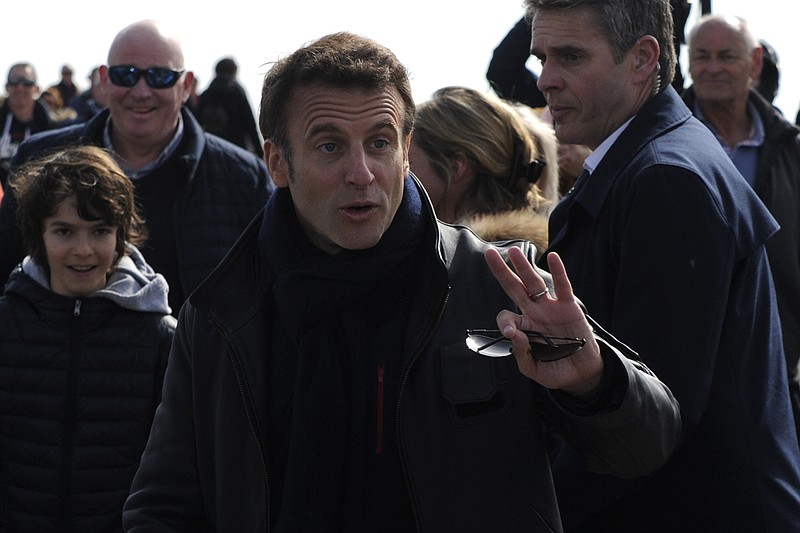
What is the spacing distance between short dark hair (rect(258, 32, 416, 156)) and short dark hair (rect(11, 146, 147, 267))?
1.80m

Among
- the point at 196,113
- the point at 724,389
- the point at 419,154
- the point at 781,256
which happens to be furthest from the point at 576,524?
the point at 196,113

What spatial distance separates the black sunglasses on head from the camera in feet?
17.8

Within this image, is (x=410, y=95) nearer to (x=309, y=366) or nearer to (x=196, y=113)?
(x=309, y=366)

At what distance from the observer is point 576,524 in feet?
9.22

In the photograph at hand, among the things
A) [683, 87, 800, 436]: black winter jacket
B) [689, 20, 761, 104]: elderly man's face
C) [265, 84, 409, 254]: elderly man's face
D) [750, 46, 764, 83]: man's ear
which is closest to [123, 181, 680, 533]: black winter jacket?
[265, 84, 409, 254]: elderly man's face

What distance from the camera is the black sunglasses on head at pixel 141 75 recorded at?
17.8 feet

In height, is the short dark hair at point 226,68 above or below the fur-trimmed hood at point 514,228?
below

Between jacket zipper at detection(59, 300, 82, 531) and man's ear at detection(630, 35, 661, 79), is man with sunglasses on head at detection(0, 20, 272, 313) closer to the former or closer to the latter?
jacket zipper at detection(59, 300, 82, 531)

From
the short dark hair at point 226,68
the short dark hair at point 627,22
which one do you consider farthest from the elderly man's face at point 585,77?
the short dark hair at point 226,68

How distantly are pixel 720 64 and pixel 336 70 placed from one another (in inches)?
152

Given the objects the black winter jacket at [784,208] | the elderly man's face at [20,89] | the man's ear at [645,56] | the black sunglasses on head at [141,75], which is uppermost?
the man's ear at [645,56]

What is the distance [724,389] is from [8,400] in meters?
2.42

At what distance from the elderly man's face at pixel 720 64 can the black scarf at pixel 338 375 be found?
3725 mm

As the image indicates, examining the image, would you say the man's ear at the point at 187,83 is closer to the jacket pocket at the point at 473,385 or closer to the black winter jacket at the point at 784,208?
the black winter jacket at the point at 784,208
